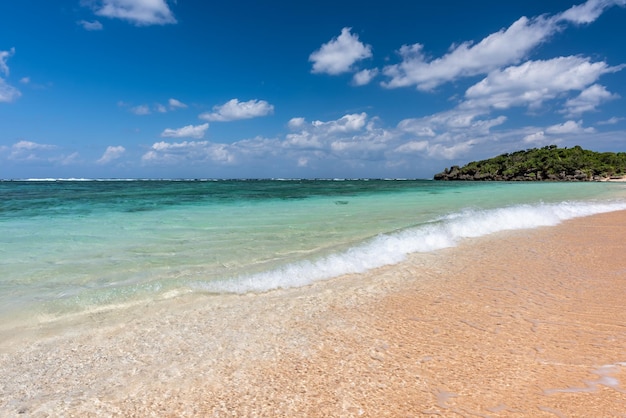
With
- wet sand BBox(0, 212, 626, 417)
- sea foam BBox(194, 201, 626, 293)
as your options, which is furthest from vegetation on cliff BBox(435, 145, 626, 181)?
wet sand BBox(0, 212, 626, 417)

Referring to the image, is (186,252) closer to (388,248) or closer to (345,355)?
(388,248)

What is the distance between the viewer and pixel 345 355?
3438 millimetres

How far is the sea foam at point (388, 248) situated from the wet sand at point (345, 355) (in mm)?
455

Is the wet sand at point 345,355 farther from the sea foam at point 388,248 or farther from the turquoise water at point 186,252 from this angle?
the turquoise water at point 186,252

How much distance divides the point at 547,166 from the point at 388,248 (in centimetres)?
10115

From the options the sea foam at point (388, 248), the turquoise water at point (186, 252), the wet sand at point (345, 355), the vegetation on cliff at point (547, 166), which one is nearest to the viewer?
the wet sand at point (345, 355)

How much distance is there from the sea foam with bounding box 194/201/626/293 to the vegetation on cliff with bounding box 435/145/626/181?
279 ft

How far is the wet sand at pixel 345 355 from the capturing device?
106 inches

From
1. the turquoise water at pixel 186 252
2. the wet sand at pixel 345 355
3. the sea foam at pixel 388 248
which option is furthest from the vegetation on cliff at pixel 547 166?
the wet sand at pixel 345 355

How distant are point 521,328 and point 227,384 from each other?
328 cm

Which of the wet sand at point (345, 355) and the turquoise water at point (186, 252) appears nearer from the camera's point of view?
the wet sand at point (345, 355)

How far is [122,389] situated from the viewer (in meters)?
2.93

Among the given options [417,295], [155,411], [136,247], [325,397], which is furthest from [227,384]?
[136,247]

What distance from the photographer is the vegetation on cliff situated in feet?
268
